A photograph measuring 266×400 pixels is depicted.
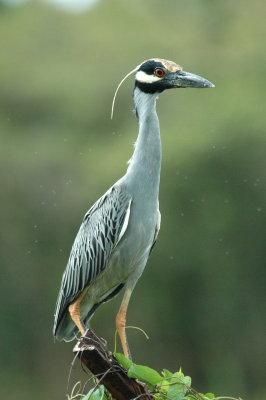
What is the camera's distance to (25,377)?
1877 cm

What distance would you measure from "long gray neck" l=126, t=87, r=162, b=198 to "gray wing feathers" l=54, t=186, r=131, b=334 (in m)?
0.13

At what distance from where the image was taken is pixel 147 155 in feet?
22.4

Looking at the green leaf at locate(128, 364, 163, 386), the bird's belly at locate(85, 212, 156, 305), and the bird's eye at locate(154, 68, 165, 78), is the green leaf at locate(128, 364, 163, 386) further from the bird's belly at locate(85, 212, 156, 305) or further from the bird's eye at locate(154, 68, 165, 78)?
the bird's eye at locate(154, 68, 165, 78)

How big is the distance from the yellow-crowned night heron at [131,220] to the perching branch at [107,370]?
145 cm

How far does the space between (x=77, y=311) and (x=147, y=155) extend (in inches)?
42.1

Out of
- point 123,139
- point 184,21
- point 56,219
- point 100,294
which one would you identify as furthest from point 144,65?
point 184,21

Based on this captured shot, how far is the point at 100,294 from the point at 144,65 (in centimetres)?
143

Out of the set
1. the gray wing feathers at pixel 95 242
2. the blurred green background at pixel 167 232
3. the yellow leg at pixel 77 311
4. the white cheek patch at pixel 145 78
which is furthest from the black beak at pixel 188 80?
the blurred green background at pixel 167 232

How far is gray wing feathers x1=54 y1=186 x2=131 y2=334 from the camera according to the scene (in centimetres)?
689

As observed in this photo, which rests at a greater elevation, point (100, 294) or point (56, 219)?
point (100, 294)

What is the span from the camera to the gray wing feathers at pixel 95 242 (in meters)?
6.89

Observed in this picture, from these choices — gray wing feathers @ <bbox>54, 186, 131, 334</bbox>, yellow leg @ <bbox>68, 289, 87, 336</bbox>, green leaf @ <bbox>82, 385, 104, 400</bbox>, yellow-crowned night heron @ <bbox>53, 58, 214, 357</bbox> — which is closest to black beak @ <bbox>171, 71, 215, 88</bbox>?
yellow-crowned night heron @ <bbox>53, 58, 214, 357</bbox>

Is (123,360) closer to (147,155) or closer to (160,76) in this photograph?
(147,155)

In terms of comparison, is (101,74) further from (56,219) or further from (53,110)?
(56,219)
